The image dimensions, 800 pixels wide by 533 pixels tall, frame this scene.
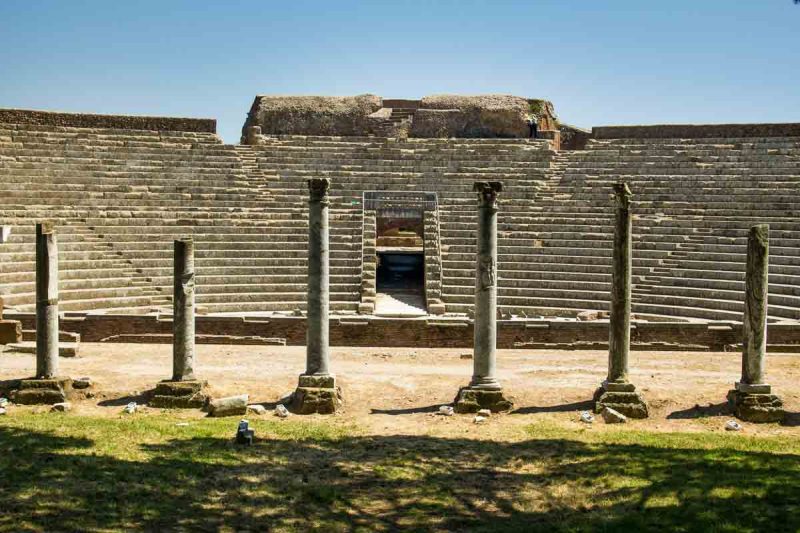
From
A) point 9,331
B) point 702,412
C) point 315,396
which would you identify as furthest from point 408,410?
point 9,331

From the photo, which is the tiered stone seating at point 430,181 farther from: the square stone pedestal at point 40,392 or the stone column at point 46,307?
the square stone pedestal at point 40,392

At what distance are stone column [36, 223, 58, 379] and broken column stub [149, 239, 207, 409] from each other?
1.48m

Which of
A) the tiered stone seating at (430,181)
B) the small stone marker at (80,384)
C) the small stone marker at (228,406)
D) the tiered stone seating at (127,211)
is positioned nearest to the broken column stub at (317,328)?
the small stone marker at (228,406)

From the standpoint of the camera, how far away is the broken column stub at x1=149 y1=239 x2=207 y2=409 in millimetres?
Answer: 11941

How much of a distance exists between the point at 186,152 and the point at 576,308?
→ 11.5m

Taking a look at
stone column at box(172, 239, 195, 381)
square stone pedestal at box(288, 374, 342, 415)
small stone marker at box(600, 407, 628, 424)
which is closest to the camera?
small stone marker at box(600, 407, 628, 424)

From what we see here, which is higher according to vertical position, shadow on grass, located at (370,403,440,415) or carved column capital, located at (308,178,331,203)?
carved column capital, located at (308,178,331,203)

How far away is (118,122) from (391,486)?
19.2m

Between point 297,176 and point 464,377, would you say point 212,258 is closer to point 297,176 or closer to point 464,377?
point 297,176

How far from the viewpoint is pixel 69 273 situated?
1911cm

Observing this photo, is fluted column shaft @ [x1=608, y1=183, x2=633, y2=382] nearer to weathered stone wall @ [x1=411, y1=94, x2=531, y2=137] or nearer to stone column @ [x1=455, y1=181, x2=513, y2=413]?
stone column @ [x1=455, y1=181, x2=513, y2=413]

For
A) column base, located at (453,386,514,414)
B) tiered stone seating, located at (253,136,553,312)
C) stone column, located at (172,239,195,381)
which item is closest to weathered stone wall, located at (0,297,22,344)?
stone column, located at (172,239,195,381)

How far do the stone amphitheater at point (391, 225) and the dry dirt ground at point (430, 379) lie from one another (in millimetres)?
833

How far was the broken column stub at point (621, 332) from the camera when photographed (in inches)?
465
